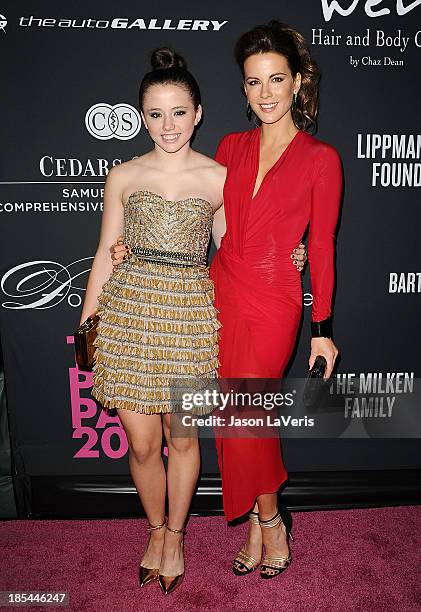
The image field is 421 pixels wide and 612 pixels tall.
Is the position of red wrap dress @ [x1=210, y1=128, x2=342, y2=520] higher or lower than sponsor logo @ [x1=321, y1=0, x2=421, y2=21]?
lower

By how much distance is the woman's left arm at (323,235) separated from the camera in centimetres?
232

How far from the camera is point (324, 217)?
7.68 feet

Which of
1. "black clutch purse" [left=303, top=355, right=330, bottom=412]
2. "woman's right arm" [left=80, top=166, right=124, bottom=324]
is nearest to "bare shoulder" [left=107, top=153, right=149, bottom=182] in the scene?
"woman's right arm" [left=80, top=166, right=124, bottom=324]

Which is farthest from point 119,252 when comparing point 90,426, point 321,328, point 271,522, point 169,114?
point 271,522

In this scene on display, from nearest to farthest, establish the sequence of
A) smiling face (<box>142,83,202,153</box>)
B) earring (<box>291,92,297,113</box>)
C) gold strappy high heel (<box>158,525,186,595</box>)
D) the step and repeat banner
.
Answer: smiling face (<box>142,83,202,153</box>) < earring (<box>291,92,297,113</box>) < gold strappy high heel (<box>158,525,186,595</box>) < the step and repeat banner

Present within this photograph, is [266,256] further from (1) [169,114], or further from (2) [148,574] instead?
(2) [148,574]

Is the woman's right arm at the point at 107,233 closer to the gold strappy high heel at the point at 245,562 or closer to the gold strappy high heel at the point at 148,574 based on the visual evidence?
the gold strappy high heel at the point at 148,574

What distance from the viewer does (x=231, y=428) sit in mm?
2664

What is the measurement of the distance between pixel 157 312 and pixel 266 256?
518mm

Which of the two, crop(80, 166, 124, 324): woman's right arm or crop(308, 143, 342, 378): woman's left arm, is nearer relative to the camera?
crop(308, 143, 342, 378): woman's left arm

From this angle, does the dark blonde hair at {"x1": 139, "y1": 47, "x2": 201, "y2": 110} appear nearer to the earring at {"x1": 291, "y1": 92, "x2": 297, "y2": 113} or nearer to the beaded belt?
the earring at {"x1": 291, "y1": 92, "x2": 297, "y2": 113}

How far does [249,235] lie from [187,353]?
1.83ft

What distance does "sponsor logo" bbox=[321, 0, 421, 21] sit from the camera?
2799 millimetres

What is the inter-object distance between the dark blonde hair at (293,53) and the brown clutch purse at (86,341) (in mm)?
1242
